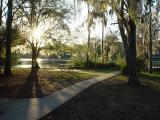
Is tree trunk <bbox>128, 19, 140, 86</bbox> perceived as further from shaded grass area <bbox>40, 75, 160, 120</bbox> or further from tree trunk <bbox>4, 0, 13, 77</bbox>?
tree trunk <bbox>4, 0, 13, 77</bbox>

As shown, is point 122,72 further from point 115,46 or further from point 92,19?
point 115,46

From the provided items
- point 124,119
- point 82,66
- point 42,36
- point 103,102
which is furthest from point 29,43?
point 124,119

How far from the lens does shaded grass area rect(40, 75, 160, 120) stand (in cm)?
1179

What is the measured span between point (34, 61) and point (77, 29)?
6.46 m

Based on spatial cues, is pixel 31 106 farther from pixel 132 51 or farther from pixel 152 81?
pixel 152 81

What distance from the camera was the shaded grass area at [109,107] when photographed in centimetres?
1179

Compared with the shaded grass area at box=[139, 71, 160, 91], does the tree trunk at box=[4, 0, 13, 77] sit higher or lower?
higher

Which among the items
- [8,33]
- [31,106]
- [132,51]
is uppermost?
[8,33]

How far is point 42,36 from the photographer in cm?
4128

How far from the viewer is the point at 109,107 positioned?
13.7 meters

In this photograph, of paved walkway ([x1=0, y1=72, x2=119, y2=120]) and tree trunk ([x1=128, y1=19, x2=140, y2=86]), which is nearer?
paved walkway ([x1=0, y1=72, x2=119, y2=120])

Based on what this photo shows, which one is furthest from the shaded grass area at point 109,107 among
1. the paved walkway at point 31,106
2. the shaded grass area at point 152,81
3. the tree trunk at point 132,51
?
the shaded grass area at point 152,81

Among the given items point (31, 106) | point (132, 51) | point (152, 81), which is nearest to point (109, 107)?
point (31, 106)

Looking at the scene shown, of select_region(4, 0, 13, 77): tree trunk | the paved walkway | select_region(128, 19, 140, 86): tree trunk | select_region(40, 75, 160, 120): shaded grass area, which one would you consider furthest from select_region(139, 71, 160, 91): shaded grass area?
select_region(4, 0, 13, 77): tree trunk
